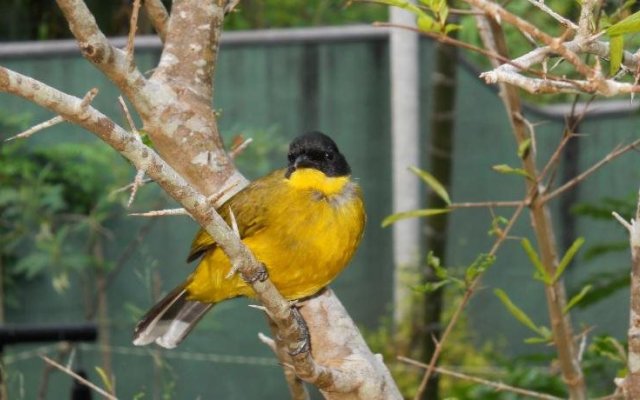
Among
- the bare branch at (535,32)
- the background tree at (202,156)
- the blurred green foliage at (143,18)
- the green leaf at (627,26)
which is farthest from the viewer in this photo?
the blurred green foliage at (143,18)

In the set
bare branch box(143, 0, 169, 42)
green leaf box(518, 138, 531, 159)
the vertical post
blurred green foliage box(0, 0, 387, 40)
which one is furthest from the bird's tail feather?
blurred green foliage box(0, 0, 387, 40)

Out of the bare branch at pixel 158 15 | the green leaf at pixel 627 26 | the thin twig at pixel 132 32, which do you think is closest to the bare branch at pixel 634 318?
the green leaf at pixel 627 26

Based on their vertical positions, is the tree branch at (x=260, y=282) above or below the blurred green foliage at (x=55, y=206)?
above

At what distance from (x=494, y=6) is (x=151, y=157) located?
602mm

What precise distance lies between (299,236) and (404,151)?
354 cm

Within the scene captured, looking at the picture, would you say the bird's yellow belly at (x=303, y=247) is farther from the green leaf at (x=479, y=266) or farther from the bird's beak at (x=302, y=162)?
the green leaf at (x=479, y=266)

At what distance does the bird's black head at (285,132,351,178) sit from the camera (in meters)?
2.96

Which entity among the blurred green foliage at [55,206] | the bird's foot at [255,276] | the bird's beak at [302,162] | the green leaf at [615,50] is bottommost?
the blurred green foliage at [55,206]

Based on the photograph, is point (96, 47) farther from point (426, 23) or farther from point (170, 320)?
point (170, 320)

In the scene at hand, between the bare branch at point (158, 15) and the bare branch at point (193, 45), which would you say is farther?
the bare branch at point (158, 15)

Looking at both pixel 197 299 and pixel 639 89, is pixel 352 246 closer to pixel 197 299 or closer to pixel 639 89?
pixel 197 299

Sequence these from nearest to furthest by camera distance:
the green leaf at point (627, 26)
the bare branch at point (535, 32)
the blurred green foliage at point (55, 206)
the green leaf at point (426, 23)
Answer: the bare branch at point (535, 32) → the green leaf at point (627, 26) → the green leaf at point (426, 23) → the blurred green foliage at point (55, 206)

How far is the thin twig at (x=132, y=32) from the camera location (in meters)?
1.79

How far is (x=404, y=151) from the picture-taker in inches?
250
